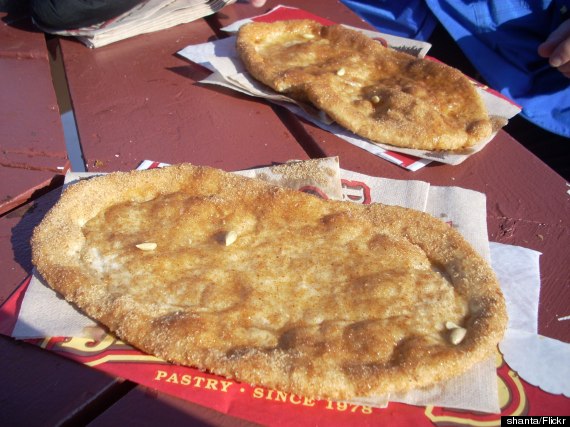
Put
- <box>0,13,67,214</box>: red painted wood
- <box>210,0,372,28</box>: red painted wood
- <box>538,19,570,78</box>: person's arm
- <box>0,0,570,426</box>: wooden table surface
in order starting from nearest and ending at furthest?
<box>0,0,570,426</box>: wooden table surface → <box>0,13,67,214</box>: red painted wood → <box>538,19,570,78</box>: person's arm → <box>210,0,372,28</box>: red painted wood

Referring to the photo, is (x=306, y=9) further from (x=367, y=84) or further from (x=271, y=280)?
(x=271, y=280)

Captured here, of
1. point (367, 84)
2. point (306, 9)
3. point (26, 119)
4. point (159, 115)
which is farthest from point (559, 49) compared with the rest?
point (26, 119)

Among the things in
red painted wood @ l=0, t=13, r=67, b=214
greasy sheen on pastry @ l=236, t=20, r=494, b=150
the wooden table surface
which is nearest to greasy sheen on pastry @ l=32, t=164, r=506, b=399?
the wooden table surface

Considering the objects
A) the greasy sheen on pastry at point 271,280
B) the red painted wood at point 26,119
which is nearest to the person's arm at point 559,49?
the greasy sheen on pastry at point 271,280

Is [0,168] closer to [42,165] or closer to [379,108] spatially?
[42,165]

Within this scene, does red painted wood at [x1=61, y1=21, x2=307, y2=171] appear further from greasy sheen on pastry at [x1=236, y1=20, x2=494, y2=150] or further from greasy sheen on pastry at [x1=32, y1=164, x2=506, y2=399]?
greasy sheen on pastry at [x1=32, y1=164, x2=506, y2=399]

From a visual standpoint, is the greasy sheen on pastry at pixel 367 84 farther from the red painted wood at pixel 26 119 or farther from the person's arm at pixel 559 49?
the red painted wood at pixel 26 119
